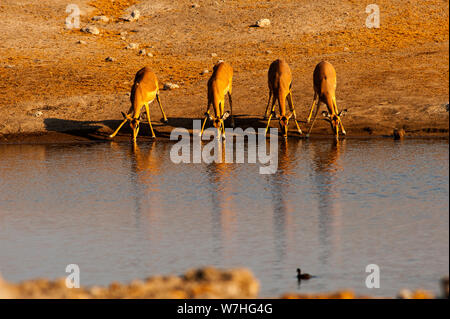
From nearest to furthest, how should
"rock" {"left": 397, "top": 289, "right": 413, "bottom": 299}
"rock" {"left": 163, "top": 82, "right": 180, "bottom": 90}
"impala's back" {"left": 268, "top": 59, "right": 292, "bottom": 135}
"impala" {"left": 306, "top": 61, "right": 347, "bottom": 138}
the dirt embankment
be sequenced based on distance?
"rock" {"left": 397, "top": 289, "right": 413, "bottom": 299}
"impala" {"left": 306, "top": 61, "right": 347, "bottom": 138}
"impala's back" {"left": 268, "top": 59, "right": 292, "bottom": 135}
the dirt embankment
"rock" {"left": 163, "top": 82, "right": 180, "bottom": 90}

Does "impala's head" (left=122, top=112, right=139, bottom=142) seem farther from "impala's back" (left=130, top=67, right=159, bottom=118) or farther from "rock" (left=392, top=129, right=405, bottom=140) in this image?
"rock" (left=392, top=129, right=405, bottom=140)

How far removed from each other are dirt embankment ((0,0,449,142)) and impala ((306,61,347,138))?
3.27 ft

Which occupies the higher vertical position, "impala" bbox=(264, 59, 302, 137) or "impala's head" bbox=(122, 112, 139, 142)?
"impala" bbox=(264, 59, 302, 137)

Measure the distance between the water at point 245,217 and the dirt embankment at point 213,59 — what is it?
21.1 feet

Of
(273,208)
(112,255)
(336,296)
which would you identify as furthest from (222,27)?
(336,296)

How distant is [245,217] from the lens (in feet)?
61.0

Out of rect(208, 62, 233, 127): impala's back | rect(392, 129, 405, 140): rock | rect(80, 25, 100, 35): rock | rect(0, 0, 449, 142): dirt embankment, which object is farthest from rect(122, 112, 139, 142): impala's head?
rect(80, 25, 100, 35): rock

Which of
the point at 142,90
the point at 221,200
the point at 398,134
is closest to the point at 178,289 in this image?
the point at 221,200

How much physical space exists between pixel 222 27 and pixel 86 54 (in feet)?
30.5

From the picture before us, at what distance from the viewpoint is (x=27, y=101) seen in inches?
1468

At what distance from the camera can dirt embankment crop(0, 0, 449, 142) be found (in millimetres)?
33562

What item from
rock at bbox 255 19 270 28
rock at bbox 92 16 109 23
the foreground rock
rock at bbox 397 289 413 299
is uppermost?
rock at bbox 92 16 109 23

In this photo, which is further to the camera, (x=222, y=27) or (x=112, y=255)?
(x=222, y=27)

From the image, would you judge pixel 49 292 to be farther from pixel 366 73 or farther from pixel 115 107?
pixel 366 73
